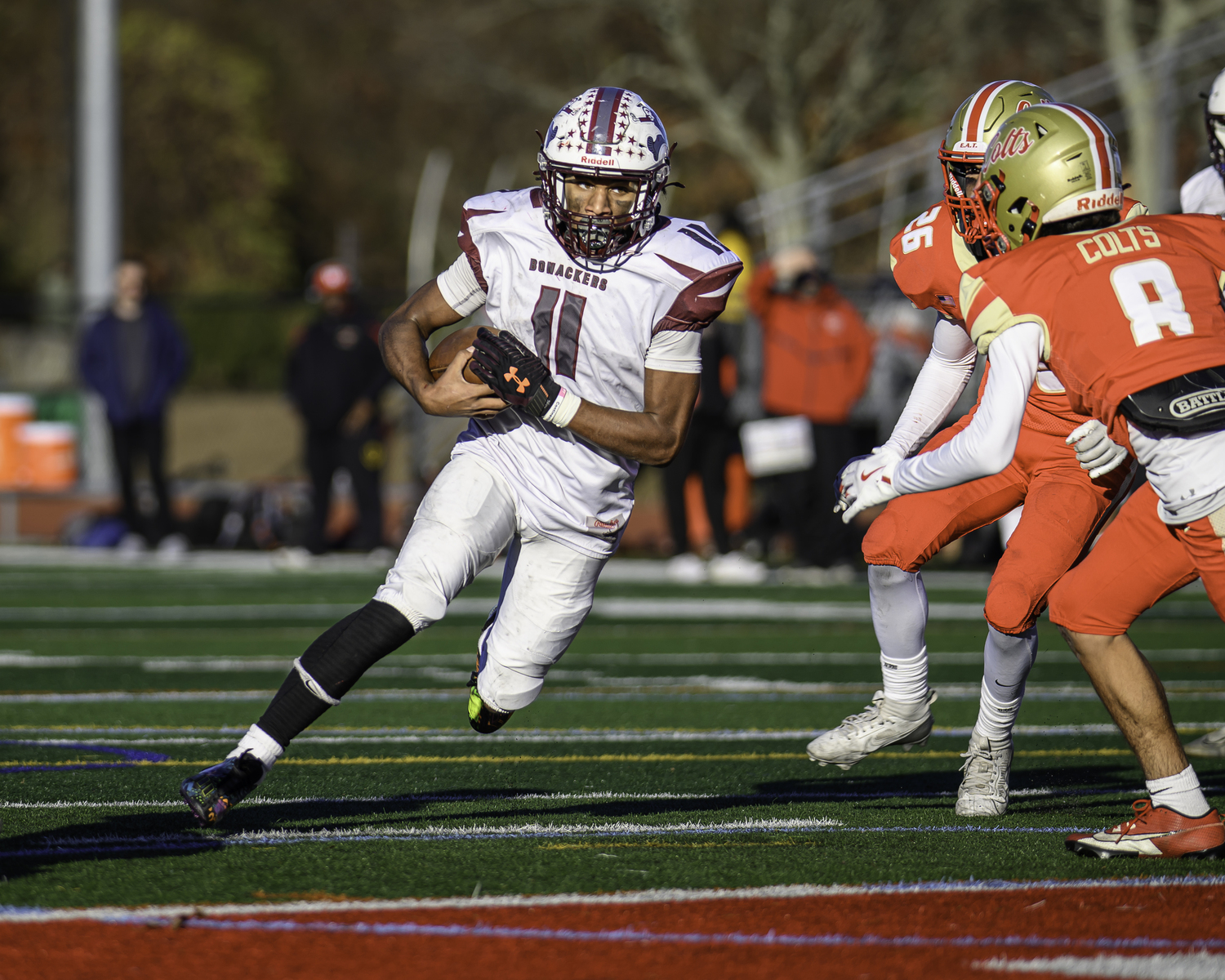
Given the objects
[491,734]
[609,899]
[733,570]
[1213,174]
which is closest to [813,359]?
[733,570]

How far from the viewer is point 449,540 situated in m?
4.38

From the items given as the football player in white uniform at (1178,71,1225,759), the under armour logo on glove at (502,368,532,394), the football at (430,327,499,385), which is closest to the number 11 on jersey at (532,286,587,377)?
the football at (430,327,499,385)

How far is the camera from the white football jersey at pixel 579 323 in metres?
4.57

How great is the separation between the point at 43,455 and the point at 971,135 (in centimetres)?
1345

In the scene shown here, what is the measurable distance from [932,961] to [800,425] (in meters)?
8.59

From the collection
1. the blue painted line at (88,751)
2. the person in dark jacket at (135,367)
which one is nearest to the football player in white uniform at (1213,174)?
the blue painted line at (88,751)

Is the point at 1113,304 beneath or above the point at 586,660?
above

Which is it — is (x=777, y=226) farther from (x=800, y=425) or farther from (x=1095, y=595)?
(x=1095, y=595)

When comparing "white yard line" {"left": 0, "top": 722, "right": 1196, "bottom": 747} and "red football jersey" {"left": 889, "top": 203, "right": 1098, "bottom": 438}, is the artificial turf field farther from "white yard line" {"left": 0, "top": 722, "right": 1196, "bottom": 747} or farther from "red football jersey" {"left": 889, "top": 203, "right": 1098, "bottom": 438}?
"red football jersey" {"left": 889, "top": 203, "right": 1098, "bottom": 438}

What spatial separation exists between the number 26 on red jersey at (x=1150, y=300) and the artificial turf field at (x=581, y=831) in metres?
1.14

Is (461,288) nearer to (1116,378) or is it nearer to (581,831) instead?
(581,831)

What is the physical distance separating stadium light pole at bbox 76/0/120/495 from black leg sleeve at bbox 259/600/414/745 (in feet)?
43.0

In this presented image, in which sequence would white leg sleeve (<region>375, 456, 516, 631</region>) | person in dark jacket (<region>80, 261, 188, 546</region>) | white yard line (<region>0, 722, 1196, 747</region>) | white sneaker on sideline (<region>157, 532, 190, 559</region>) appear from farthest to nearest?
white sneaker on sideline (<region>157, 532, 190, 559</region>) < person in dark jacket (<region>80, 261, 188, 546</region>) < white yard line (<region>0, 722, 1196, 747</region>) < white leg sleeve (<region>375, 456, 516, 631</region>)

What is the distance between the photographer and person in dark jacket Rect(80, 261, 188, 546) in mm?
13008
